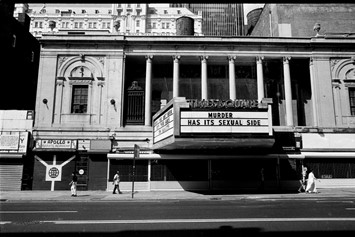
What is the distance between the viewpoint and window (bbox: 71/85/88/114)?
27188 mm

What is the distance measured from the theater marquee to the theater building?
6.80 feet

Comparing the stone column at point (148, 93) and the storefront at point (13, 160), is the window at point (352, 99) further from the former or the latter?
the storefront at point (13, 160)

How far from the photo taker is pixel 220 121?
1959 centimetres

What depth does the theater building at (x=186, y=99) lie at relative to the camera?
2514 centimetres

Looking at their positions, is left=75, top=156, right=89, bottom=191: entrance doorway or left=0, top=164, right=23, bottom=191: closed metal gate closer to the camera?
left=0, top=164, right=23, bottom=191: closed metal gate

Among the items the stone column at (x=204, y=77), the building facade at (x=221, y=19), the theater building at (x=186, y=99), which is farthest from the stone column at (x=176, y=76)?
the building facade at (x=221, y=19)

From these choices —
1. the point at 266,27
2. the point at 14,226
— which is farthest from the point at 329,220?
the point at 266,27

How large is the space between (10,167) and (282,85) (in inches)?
986

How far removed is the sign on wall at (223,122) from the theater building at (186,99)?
7.28ft

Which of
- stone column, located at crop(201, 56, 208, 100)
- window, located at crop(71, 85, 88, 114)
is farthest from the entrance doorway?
stone column, located at crop(201, 56, 208, 100)

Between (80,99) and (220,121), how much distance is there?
44.9 feet

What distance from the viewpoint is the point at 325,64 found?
28562 mm

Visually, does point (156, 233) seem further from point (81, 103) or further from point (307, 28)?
point (307, 28)

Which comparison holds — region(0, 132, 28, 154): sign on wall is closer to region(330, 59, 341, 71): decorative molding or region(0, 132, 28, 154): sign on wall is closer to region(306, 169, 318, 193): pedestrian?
region(306, 169, 318, 193): pedestrian
